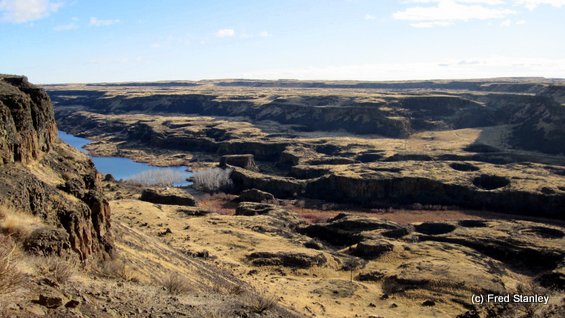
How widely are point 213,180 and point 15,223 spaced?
7068 centimetres

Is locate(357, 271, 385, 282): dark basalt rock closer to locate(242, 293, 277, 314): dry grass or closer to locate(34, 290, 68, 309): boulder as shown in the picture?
locate(242, 293, 277, 314): dry grass

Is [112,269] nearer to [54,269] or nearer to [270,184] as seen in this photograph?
[54,269]

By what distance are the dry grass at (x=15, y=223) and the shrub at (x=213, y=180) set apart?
67.2 meters

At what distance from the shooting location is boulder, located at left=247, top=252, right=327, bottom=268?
40469 mm

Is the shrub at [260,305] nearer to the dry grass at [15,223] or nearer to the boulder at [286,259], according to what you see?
the dry grass at [15,223]

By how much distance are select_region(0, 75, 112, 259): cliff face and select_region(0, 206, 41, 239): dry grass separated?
63 centimetres

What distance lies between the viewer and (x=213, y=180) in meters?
86.5

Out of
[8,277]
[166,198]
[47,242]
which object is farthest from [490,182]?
[8,277]

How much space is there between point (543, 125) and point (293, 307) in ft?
348

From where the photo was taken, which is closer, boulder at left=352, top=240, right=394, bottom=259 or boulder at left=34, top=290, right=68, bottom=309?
boulder at left=34, top=290, right=68, bottom=309

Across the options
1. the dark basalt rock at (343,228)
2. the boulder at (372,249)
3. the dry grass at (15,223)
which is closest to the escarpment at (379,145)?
the dark basalt rock at (343,228)

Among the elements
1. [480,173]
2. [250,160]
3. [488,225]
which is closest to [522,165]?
[480,173]

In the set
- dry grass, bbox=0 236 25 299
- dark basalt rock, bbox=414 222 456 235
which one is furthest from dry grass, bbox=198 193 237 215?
dry grass, bbox=0 236 25 299

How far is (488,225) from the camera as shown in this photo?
55.6 metres
